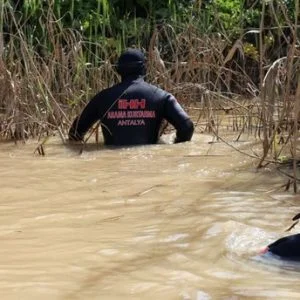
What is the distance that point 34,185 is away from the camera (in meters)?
4.10

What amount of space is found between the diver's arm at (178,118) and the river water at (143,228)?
1.63 ft

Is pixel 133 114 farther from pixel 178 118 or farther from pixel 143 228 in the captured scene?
pixel 143 228

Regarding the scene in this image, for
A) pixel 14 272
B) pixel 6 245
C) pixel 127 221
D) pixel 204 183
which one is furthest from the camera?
pixel 204 183

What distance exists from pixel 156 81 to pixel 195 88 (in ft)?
1.38

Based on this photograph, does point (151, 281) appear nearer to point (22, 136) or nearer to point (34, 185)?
point (34, 185)

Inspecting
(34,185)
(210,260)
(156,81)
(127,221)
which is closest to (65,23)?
(156,81)

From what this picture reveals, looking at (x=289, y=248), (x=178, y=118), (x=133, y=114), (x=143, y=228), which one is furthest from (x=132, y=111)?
(x=289, y=248)

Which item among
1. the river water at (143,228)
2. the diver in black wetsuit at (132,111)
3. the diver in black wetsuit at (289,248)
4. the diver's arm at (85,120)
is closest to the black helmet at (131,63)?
the diver in black wetsuit at (132,111)

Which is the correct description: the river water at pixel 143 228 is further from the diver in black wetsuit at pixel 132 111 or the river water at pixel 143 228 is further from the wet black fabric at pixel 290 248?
the diver in black wetsuit at pixel 132 111

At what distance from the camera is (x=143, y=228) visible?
3029mm

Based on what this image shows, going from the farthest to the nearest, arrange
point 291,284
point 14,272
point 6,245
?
point 6,245, point 14,272, point 291,284

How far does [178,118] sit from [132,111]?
1.04ft

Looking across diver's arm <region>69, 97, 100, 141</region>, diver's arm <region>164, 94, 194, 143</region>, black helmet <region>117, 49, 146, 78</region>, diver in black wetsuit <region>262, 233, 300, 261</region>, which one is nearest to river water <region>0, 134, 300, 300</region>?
diver in black wetsuit <region>262, 233, 300, 261</region>

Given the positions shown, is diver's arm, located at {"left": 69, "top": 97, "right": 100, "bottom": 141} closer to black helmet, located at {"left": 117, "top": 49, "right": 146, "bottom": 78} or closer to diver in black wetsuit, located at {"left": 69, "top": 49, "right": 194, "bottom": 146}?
diver in black wetsuit, located at {"left": 69, "top": 49, "right": 194, "bottom": 146}
